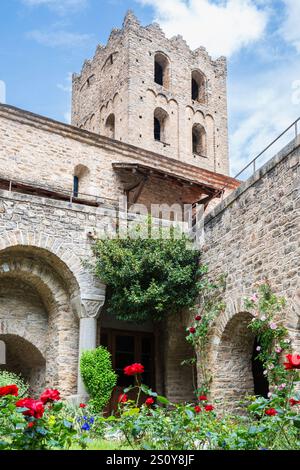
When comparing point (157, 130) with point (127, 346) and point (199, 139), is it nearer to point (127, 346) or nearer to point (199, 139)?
point (199, 139)

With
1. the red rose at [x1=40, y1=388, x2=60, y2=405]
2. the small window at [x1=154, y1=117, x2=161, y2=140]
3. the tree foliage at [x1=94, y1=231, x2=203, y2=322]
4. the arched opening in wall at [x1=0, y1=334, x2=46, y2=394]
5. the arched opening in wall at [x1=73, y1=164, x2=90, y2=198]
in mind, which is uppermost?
the small window at [x1=154, y1=117, x2=161, y2=140]

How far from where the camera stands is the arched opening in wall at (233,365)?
1014 centimetres

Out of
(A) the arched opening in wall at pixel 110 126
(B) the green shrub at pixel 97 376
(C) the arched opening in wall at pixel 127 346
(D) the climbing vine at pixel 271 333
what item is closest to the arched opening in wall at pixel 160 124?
(A) the arched opening in wall at pixel 110 126

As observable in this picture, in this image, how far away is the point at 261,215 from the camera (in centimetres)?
944

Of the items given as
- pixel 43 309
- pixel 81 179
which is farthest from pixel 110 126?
pixel 43 309

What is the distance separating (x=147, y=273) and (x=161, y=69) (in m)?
20.3

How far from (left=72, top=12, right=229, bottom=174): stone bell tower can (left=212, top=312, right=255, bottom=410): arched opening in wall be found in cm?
1585

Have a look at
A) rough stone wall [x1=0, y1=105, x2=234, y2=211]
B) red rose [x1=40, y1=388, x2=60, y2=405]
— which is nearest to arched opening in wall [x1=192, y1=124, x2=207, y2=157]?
rough stone wall [x1=0, y1=105, x2=234, y2=211]

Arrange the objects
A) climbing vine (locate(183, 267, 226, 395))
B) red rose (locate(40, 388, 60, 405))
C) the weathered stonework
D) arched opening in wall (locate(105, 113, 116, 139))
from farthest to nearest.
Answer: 1. arched opening in wall (locate(105, 113, 116, 139))
2. climbing vine (locate(183, 267, 226, 395))
3. the weathered stonework
4. red rose (locate(40, 388, 60, 405))

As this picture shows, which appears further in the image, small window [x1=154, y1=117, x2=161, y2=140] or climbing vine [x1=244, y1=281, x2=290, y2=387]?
small window [x1=154, y1=117, x2=161, y2=140]

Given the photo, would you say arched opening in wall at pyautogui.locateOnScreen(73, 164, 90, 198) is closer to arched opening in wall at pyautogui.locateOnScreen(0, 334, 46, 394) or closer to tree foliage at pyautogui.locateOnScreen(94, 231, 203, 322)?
tree foliage at pyautogui.locateOnScreen(94, 231, 203, 322)

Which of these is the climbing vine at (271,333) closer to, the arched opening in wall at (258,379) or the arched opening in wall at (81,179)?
the arched opening in wall at (258,379)

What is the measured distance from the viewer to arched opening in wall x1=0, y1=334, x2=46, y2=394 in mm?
11961

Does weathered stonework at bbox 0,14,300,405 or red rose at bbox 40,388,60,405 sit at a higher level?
weathered stonework at bbox 0,14,300,405
